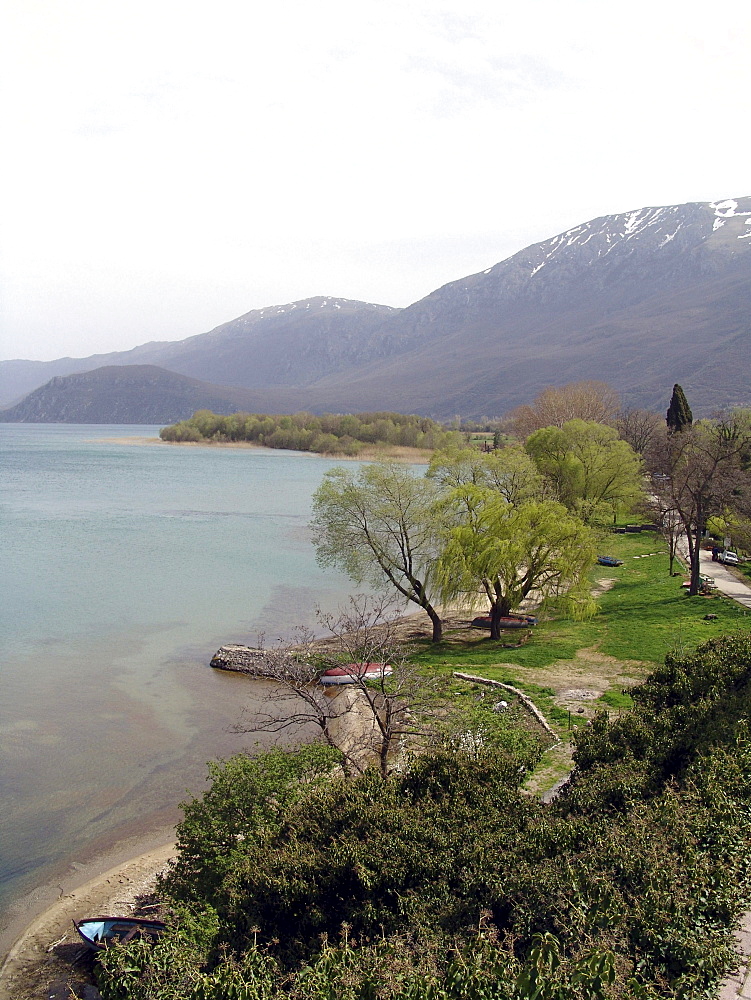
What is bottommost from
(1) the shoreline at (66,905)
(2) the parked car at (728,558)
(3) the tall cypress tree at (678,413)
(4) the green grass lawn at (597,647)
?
(1) the shoreline at (66,905)

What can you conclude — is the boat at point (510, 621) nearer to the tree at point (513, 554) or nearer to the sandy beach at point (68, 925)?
the tree at point (513, 554)

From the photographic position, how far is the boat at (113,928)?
34.0 feet

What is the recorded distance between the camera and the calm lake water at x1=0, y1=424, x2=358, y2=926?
15.2 meters

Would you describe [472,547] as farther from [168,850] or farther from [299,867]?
[299,867]

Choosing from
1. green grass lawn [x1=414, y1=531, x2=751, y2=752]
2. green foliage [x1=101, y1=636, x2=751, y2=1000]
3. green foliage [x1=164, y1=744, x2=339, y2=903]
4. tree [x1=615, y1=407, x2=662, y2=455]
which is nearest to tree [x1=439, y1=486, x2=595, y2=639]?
green grass lawn [x1=414, y1=531, x2=751, y2=752]

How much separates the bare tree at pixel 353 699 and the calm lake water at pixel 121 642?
172 centimetres

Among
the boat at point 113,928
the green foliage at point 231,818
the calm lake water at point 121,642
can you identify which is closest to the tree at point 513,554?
the calm lake water at point 121,642

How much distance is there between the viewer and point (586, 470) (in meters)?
41.8

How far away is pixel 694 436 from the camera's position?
44062 mm

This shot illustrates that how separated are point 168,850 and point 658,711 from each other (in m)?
9.38

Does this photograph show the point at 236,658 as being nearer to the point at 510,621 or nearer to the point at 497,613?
the point at 497,613

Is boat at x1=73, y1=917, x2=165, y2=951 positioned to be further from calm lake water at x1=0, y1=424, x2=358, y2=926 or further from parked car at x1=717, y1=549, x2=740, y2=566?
parked car at x1=717, y1=549, x2=740, y2=566

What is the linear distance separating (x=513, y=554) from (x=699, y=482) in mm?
13767

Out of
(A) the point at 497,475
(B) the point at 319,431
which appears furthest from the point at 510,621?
(B) the point at 319,431
